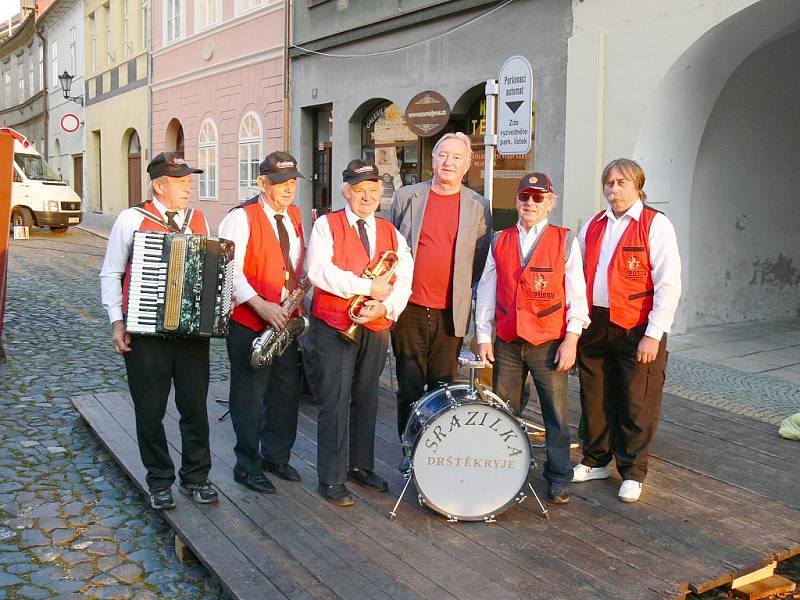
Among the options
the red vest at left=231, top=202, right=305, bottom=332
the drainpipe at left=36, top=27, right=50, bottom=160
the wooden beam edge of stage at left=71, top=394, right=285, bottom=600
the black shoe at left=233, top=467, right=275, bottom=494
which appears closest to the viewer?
the wooden beam edge of stage at left=71, top=394, right=285, bottom=600

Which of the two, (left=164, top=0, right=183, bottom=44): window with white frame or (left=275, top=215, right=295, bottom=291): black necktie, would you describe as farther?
(left=164, top=0, right=183, bottom=44): window with white frame

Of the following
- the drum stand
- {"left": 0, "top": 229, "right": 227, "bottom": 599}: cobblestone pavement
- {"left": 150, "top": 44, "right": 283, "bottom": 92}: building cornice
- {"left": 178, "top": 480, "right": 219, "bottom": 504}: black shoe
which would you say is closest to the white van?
{"left": 150, "top": 44, "right": 283, "bottom": 92}: building cornice

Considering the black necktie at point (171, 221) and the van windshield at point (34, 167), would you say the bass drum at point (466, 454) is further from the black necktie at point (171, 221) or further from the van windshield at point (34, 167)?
the van windshield at point (34, 167)

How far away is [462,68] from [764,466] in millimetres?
7858

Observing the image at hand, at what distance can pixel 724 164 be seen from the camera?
973 centimetres

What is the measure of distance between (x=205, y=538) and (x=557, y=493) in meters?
1.74

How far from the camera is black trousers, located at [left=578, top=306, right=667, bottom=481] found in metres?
4.51

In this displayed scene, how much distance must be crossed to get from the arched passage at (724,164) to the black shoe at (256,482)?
5.70 meters

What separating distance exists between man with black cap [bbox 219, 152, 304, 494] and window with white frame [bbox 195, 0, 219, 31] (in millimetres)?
15949

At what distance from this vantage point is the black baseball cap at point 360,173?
4.28 m

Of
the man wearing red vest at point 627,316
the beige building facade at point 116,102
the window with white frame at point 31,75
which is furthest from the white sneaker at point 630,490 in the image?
the window with white frame at point 31,75

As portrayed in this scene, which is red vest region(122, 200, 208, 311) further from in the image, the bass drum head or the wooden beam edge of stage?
the bass drum head

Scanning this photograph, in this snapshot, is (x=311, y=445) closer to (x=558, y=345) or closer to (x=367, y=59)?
(x=558, y=345)

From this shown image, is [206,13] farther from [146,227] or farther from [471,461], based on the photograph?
[471,461]
